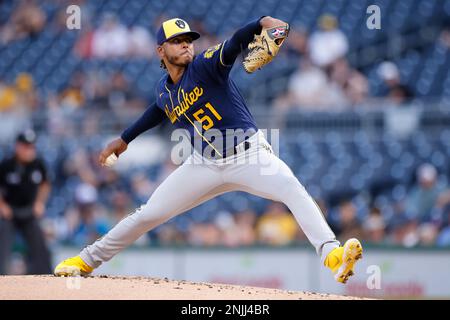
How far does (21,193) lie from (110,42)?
5403 millimetres

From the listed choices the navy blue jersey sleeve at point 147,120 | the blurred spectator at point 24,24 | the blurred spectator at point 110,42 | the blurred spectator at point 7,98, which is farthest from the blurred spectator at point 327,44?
the navy blue jersey sleeve at point 147,120

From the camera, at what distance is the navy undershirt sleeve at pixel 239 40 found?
571 centimetres

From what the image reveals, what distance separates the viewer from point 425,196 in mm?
11555

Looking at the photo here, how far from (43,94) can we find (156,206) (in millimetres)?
9345

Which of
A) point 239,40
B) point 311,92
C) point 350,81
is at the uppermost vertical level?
point 350,81

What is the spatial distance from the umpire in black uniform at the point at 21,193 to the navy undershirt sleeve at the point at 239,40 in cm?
540

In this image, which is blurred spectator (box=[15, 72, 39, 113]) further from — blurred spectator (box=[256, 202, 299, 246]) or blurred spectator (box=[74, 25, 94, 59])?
blurred spectator (box=[256, 202, 299, 246])

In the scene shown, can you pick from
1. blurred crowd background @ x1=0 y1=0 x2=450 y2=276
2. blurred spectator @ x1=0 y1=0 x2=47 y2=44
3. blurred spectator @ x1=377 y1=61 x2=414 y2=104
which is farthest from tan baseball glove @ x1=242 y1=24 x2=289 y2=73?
blurred spectator @ x1=0 y1=0 x2=47 y2=44

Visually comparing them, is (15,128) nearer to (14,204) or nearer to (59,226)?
(59,226)

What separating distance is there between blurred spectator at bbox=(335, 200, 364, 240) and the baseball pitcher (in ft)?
16.9

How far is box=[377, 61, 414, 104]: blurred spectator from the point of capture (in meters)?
12.8

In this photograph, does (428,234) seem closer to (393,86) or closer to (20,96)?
(393,86)

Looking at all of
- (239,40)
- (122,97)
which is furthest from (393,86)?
(239,40)
